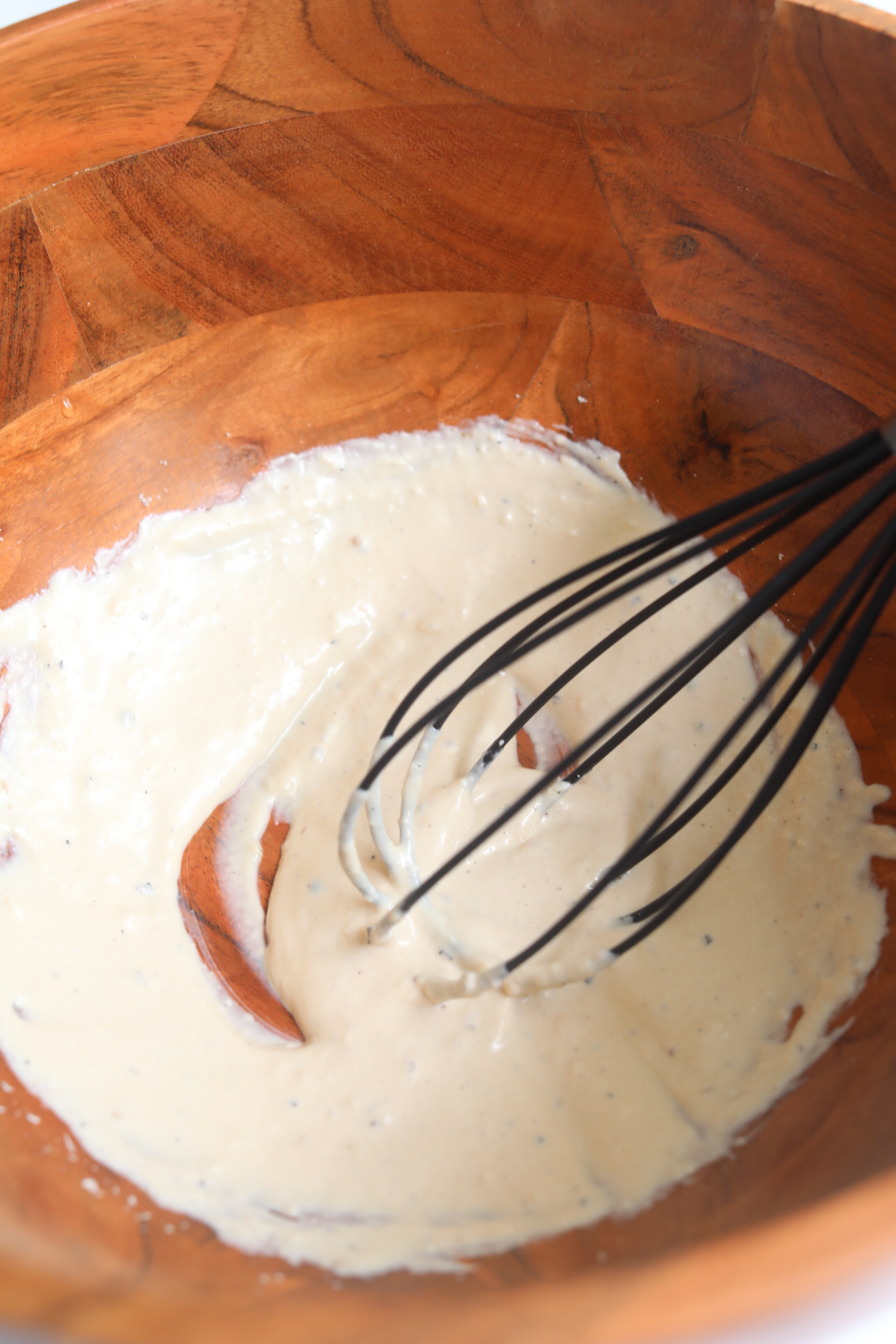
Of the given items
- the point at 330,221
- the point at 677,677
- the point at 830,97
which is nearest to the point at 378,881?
the point at 677,677

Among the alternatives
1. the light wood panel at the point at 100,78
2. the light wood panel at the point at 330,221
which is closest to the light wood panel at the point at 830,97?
the light wood panel at the point at 330,221

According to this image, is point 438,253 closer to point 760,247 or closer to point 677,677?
point 760,247

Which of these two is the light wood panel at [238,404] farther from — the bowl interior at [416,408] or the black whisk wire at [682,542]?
the black whisk wire at [682,542]

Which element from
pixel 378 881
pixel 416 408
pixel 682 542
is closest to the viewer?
pixel 682 542

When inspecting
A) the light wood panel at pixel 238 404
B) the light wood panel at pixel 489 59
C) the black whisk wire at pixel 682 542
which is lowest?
the black whisk wire at pixel 682 542

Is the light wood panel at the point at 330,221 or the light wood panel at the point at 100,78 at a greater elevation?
the light wood panel at the point at 100,78

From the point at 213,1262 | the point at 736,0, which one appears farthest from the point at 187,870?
the point at 736,0

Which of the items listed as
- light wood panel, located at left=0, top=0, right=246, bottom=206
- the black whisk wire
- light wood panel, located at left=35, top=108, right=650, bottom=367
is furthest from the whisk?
light wood panel, located at left=0, top=0, right=246, bottom=206
